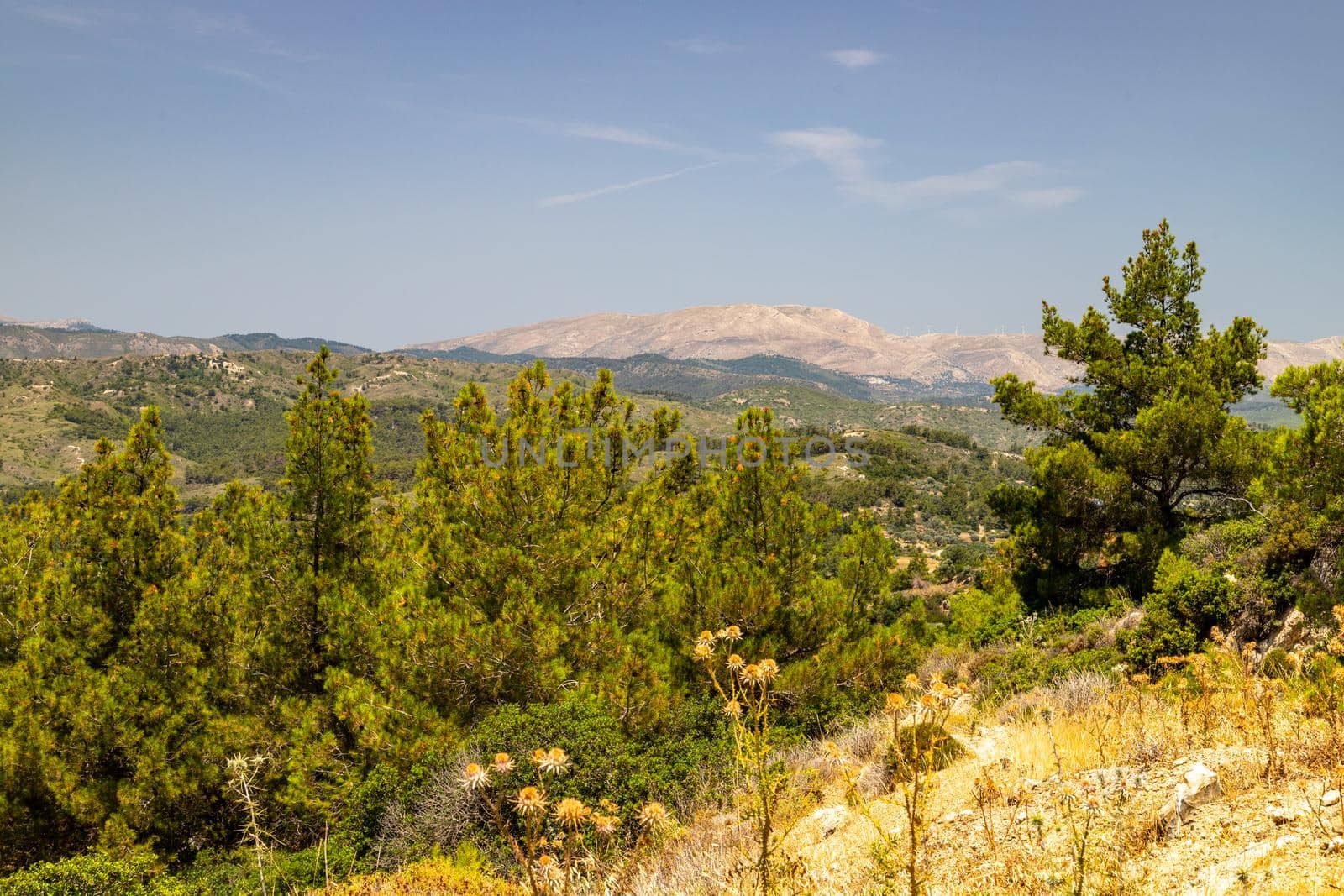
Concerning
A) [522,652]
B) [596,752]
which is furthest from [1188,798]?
[522,652]

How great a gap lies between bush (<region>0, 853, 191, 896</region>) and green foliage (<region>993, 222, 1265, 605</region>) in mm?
15780

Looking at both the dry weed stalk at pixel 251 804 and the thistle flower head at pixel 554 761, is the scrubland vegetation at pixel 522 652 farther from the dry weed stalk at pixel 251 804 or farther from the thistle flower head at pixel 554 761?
the thistle flower head at pixel 554 761

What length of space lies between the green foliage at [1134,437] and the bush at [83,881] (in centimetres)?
1578

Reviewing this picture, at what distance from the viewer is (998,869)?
3447 mm

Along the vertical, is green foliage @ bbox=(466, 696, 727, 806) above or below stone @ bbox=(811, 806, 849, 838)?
below

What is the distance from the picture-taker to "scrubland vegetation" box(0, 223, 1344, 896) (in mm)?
6098

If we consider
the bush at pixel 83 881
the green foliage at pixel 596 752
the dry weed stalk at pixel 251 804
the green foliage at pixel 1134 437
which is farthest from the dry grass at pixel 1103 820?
the green foliage at pixel 1134 437

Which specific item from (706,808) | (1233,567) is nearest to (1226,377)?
(1233,567)

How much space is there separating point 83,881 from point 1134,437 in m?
16.8

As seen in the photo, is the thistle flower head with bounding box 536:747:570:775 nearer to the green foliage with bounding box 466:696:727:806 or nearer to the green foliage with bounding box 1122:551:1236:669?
the green foliage with bounding box 466:696:727:806

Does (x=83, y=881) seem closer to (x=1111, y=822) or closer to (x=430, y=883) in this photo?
(x=430, y=883)

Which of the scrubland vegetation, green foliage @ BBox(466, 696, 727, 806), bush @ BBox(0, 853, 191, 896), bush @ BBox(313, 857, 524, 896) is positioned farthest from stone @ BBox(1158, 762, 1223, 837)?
bush @ BBox(0, 853, 191, 896)

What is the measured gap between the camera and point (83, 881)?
6.14m

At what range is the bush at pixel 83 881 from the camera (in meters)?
5.94
